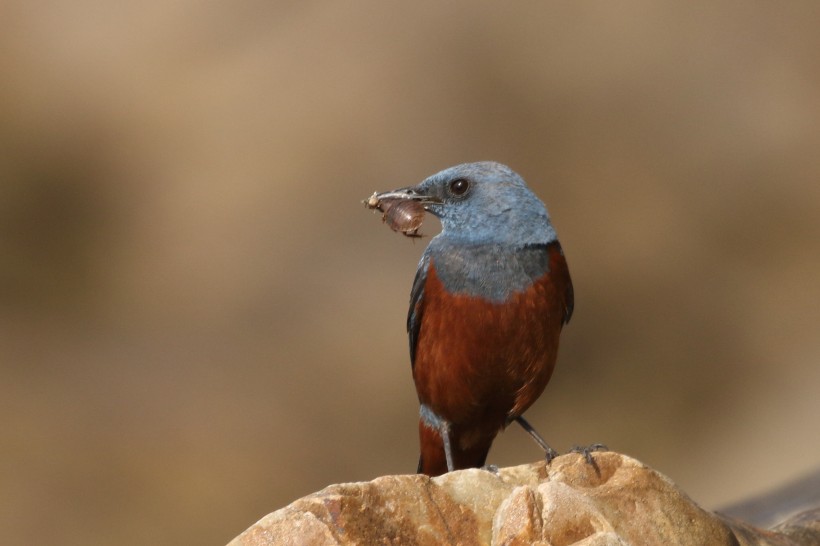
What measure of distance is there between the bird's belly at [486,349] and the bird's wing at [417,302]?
0.32ft

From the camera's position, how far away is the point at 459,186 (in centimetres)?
570

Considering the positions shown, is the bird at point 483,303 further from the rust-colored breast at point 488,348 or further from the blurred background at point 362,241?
the blurred background at point 362,241

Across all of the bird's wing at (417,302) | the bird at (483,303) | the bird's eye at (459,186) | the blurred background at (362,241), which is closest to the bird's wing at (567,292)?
the bird at (483,303)

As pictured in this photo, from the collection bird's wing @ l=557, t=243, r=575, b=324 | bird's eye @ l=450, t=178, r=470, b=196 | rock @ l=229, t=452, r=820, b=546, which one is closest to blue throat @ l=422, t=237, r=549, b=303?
bird's wing @ l=557, t=243, r=575, b=324

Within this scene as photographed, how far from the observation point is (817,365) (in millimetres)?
12062

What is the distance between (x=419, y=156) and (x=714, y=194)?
3.28 metres

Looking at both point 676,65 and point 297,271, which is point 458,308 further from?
point 676,65

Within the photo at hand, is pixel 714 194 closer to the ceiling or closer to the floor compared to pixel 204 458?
closer to the ceiling

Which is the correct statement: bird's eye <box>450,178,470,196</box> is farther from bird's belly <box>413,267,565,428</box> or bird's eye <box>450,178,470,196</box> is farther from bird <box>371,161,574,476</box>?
bird's belly <box>413,267,565,428</box>

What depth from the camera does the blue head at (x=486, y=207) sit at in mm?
5570

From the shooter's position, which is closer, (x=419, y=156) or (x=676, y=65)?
(x=419, y=156)

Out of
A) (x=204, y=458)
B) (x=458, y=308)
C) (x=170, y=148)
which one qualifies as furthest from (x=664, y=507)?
(x=170, y=148)

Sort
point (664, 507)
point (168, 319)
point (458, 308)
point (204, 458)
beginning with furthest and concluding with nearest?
point (168, 319)
point (204, 458)
point (458, 308)
point (664, 507)

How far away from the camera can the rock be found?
12.9 feet
